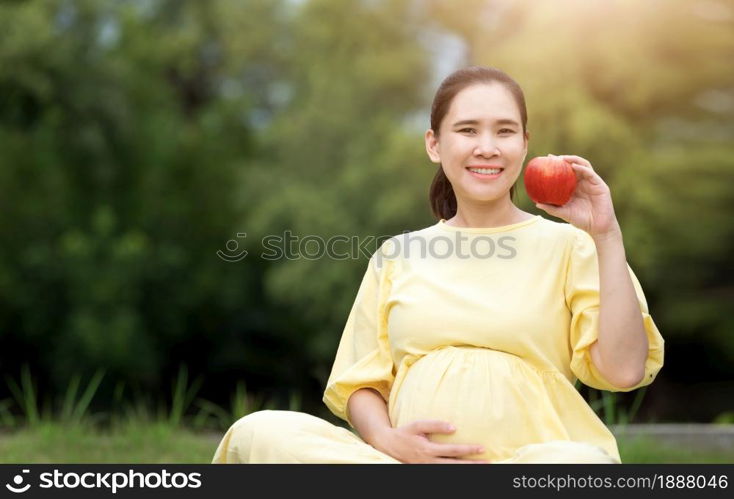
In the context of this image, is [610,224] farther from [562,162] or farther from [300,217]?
[300,217]

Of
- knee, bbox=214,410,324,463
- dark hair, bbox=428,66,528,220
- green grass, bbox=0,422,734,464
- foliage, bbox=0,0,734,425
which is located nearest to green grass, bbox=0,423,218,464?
green grass, bbox=0,422,734,464

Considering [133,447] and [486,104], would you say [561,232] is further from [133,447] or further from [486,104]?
[133,447]

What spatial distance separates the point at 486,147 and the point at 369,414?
28.5 inches

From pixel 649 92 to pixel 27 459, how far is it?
246 inches

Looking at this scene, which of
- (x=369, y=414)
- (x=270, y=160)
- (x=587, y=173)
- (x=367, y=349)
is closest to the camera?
(x=587, y=173)

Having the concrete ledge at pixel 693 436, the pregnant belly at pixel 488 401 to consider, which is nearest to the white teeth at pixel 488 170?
the pregnant belly at pixel 488 401

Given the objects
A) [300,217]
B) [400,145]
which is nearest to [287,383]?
[300,217]

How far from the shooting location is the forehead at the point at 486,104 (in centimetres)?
235

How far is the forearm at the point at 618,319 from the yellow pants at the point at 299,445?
23 cm

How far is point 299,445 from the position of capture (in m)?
2.19

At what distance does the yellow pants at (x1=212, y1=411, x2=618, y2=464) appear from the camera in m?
2.14

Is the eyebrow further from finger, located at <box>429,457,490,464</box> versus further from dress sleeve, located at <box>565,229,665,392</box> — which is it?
finger, located at <box>429,457,490,464</box>

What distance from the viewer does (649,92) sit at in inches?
333
